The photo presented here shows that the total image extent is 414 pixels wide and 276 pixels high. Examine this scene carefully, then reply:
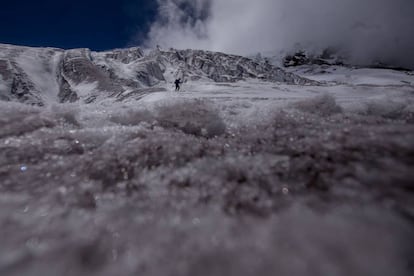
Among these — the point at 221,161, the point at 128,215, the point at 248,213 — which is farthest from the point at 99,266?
the point at 221,161

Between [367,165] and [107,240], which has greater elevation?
[367,165]

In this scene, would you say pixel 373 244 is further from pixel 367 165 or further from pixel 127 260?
pixel 127 260

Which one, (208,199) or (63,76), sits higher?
(63,76)

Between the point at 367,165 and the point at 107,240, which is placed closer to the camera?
the point at 107,240

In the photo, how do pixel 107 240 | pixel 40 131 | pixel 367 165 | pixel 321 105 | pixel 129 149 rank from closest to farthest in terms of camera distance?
pixel 107 240
pixel 367 165
pixel 129 149
pixel 40 131
pixel 321 105

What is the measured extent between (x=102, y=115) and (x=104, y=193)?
195cm

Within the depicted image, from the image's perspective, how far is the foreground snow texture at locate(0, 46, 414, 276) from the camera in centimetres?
126

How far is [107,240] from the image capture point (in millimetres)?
1427

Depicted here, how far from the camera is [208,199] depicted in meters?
1.73

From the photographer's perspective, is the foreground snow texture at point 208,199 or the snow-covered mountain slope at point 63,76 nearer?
the foreground snow texture at point 208,199

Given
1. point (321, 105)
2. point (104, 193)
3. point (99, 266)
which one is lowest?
point (99, 266)

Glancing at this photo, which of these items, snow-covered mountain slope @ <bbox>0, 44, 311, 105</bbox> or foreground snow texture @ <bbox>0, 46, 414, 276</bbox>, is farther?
snow-covered mountain slope @ <bbox>0, 44, 311, 105</bbox>

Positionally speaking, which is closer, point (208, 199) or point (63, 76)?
point (208, 199)

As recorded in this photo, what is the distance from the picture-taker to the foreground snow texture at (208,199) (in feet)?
4.15
